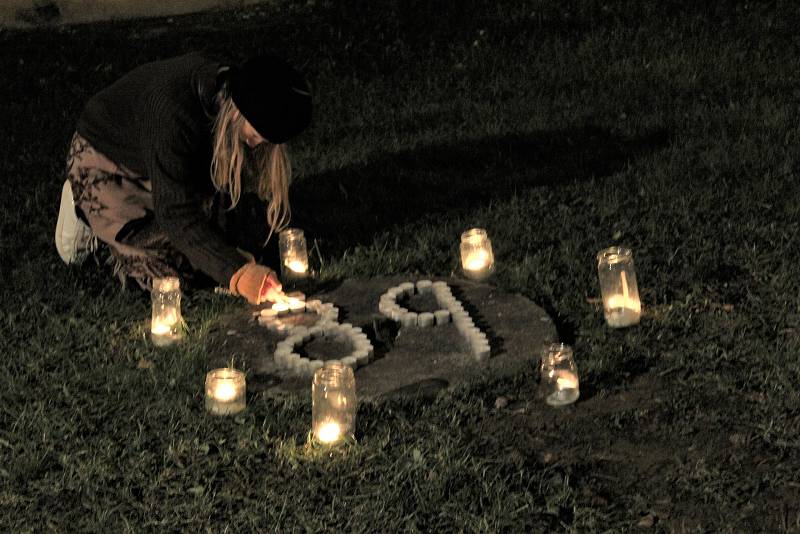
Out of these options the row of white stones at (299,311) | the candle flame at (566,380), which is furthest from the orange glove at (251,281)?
the candle flame at (566,380)

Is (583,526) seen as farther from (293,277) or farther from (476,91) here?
(476,91)

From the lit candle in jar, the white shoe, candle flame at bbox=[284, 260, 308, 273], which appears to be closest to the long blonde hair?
the lit candle in jar

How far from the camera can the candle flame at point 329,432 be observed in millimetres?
5203

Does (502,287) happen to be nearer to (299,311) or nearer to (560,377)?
(299,311)

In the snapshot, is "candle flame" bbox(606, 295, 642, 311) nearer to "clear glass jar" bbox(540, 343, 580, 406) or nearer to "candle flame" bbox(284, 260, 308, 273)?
"clear glass jar" bbox(540, 343, 580, 406)

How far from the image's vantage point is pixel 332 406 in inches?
205

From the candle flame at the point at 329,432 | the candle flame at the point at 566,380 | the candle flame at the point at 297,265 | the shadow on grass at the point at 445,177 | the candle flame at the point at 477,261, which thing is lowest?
the shadow on grass at the point at 445,177

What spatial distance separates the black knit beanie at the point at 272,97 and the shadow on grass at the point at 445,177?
78.1 inches

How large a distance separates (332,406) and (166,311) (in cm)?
145

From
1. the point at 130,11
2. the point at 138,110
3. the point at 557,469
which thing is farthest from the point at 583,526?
the point at 130,11

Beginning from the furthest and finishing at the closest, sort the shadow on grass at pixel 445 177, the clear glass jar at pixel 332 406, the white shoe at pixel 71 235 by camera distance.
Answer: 1. the shadow on grass at pixel 445 177
2. the white shoe at pixel 71 235
3. the clear glass jar at pixel 332 406

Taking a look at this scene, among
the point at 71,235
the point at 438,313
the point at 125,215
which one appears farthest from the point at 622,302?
the point at 71,235

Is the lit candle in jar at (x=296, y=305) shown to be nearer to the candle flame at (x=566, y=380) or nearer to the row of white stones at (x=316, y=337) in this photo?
the row of white stones at (x=316, y=337)

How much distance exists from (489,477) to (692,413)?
1.02 meters
